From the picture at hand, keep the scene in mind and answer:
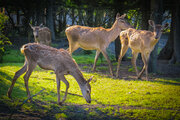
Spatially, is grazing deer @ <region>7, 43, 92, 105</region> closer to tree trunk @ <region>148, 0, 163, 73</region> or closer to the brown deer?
the brown deer

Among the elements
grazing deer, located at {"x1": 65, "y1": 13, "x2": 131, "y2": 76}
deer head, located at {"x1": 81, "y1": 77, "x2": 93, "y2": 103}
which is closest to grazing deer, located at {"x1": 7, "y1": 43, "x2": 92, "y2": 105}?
deer head, located at {"x1": 81, "y1": 77, "x2": 93, "y2": 103}

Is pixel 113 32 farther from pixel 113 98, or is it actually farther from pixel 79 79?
pixel 79 79

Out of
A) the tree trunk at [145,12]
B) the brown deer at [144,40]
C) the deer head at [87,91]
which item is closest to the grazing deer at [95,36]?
the brown deer at [144,40]

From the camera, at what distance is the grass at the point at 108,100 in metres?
5.98

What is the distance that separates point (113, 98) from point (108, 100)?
0.29m

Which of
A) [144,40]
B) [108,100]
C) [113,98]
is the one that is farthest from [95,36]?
[108,100]

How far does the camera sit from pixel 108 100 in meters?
7.21

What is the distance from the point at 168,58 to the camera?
52.0 feet

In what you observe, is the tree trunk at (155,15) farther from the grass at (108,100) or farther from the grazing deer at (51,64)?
the grazing deer at (51,64)

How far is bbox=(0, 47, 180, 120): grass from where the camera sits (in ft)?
19.6

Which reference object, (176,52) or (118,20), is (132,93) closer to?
(118,20)

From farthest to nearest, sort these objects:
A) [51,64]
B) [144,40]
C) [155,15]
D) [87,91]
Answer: [155,15]
[144,40]
[51,64]
[87,91]

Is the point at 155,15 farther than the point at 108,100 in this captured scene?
Yes

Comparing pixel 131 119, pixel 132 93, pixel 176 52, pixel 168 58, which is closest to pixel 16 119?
pixel 131 119
